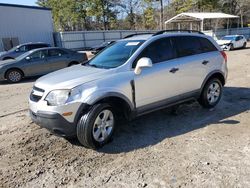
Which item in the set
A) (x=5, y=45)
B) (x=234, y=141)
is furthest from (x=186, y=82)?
(x=5, y=45)

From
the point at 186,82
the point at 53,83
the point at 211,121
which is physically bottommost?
the point at 211,121

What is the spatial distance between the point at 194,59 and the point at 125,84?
1958 millimetres

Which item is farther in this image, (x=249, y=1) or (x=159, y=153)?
(x=249, y=1)

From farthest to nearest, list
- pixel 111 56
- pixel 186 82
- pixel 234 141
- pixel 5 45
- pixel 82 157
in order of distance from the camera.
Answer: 1. pixel 5 45
2. pixel 186 82
3. pixel 111 56
4. pixel 234 141
5. pixel 82 157

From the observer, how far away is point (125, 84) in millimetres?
4734

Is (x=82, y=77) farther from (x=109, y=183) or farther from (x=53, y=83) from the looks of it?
(x=109, y=183)

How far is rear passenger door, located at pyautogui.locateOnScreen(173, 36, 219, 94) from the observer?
5742 millimetres

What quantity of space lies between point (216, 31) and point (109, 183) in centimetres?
3493

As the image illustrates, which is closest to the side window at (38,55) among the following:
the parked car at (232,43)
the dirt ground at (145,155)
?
the dirt ground at (145,155)

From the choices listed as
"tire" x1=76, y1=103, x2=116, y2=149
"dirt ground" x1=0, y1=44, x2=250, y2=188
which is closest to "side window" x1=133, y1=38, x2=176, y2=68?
"tire" x1=76, y1=103, x2=116, y2=149

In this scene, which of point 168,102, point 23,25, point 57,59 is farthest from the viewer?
point 23,25

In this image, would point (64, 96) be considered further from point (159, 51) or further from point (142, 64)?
point (159, 51)

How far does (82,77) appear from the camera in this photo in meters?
4.52

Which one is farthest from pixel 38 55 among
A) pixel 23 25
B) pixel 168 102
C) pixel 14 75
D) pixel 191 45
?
pixel 23 25
